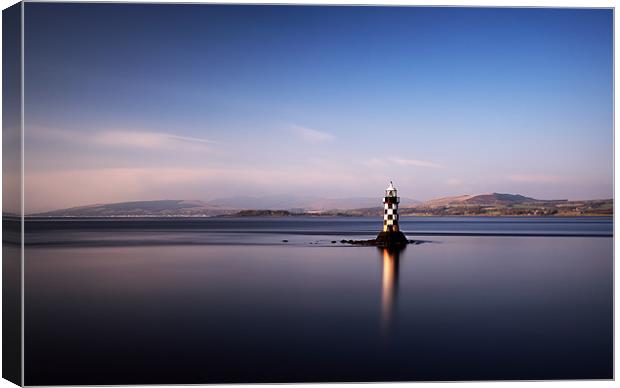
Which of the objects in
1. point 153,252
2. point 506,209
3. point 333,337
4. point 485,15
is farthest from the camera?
point 153,252

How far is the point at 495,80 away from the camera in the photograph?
5.03m

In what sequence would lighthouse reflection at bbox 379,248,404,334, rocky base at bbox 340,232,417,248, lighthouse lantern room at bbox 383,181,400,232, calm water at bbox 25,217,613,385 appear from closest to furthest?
1. calm water at bbox 25,217,613,385
2. lighthouse reflection at bbox 379,248,404,334
3. lighthouse lantern room at bbox 383,181,400,232
4. rocky base at bbox 340,232,417,248

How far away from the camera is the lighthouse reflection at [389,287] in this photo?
4.38 metres

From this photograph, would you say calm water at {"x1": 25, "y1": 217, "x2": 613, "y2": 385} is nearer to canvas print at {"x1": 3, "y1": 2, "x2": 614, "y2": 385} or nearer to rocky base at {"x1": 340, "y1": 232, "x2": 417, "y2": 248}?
canvas print at {"x1": 3, "y1": 2, "x2": 614, "y2": 385}

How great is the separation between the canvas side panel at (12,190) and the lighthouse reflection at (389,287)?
229 cm

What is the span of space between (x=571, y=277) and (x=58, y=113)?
5380mm

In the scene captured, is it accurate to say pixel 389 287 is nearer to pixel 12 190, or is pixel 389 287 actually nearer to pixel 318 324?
pixel 318 324

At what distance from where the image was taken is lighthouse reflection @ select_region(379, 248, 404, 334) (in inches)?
172

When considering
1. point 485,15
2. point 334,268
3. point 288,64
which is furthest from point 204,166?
point 485,15

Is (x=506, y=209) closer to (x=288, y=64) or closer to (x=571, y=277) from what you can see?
(x=571, y=277)

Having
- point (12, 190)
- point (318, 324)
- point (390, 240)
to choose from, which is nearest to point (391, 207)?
point (390, 240)

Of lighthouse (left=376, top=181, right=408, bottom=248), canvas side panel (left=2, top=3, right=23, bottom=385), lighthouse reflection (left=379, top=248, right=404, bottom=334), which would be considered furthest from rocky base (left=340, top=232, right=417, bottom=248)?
canvas side panel (left=2, top=3, right=23, bottom=385)

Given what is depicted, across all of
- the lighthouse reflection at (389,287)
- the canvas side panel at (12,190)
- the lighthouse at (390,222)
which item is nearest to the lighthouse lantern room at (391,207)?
the lighthouse at (390,222)

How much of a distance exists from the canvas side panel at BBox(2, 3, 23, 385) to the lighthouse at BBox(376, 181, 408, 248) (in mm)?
5182
